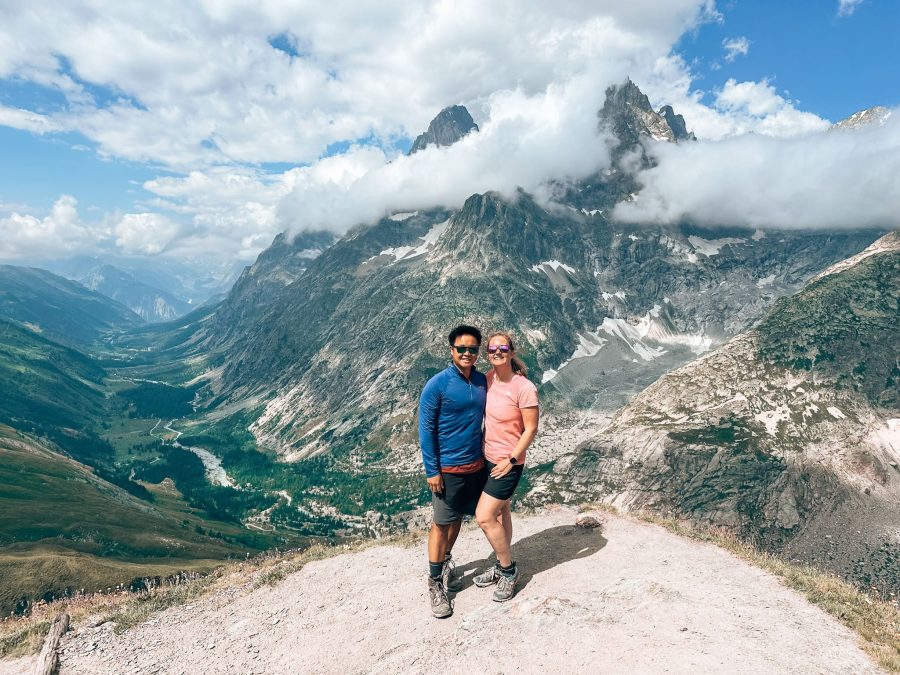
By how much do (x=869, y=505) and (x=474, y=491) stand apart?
242450 millimetres

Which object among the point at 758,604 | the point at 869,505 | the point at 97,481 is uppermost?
the point at 758,604

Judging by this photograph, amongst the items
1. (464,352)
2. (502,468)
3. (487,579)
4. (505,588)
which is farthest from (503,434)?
(487,579)

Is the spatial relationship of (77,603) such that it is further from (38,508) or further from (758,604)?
(38,508)

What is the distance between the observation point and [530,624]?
1199cm

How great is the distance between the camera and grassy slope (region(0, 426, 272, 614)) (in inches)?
2808

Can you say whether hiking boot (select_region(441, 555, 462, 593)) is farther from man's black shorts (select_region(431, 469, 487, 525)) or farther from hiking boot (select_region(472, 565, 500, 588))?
man's black shorts (select_region(431, 469, 487, 525))

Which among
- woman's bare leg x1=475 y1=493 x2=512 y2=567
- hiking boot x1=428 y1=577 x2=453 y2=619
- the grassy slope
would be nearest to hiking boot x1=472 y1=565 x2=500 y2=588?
hiking boot x1=428 y1=577 x2=453 y2=619

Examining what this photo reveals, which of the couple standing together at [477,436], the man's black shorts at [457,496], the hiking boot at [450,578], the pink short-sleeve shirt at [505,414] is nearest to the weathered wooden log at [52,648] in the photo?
the couple standing together at [477,436]

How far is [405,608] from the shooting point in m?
14.8

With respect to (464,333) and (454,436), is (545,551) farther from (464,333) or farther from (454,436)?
(464,333)

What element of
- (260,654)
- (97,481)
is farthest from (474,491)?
(97,481)

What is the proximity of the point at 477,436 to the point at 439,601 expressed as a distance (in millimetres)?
5020

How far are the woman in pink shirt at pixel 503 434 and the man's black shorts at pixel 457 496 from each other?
311 millimetres

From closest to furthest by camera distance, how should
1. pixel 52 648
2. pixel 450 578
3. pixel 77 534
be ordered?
pixel 52 648 < pixel 450 578 < pixel 77 534
